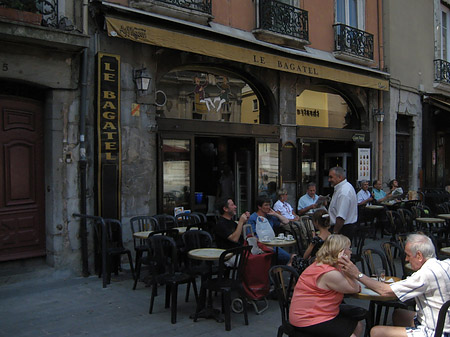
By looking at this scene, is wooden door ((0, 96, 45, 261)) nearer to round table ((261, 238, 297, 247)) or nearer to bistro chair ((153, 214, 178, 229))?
bistro chair ((153, 214, 178, 229))

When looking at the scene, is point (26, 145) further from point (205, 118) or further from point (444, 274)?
point (444, 274)

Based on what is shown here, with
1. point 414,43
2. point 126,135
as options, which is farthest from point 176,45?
point 414,43

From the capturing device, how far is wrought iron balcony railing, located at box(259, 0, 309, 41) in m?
10.1

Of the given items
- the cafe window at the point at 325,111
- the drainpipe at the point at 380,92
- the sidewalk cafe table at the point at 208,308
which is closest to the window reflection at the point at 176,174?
the sidewalk cafe table at the point at 208,308

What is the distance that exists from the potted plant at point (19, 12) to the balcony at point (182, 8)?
73.1 inches

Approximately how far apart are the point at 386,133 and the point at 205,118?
283 inches

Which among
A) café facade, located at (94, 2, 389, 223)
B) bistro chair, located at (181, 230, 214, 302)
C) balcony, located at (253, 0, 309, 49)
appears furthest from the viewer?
balcony, located at (253, 0, 309, 49)

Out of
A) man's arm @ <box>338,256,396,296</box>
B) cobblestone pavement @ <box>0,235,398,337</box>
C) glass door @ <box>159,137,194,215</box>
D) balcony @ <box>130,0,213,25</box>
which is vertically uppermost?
balcony @ <box>130,0,213,25</box>

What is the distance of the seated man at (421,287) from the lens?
10.8ft

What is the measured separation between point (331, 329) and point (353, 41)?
1094cm

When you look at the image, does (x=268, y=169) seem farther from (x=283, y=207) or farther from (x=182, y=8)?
(x=182, y=8)

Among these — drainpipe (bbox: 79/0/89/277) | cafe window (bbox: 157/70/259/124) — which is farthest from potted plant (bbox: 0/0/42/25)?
cafe window (bbox: 157/70/259/124)

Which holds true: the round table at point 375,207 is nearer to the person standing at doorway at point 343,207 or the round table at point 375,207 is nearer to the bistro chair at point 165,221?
the person standing at doorway at point 343,207

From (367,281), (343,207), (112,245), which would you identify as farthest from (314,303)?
(112,245)
